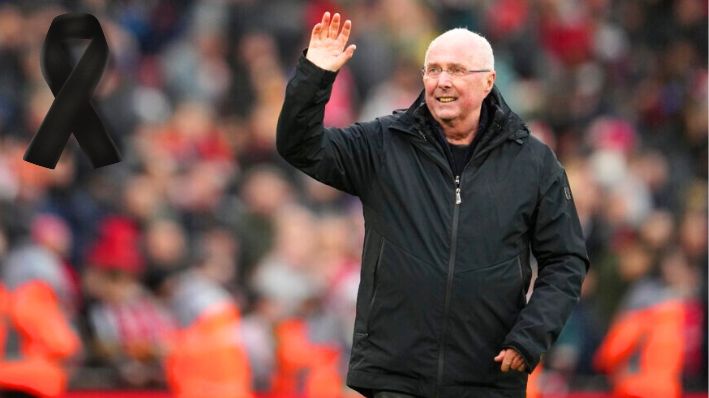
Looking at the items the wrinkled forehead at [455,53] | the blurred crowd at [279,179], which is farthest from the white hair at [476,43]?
the blurred crowd at [279,179]

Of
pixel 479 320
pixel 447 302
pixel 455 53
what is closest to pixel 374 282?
pixel 447 302

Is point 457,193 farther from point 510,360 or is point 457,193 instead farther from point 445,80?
point 510,360

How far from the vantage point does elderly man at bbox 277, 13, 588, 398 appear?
6.33 meters

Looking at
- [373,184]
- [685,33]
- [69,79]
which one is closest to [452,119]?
[373,184]

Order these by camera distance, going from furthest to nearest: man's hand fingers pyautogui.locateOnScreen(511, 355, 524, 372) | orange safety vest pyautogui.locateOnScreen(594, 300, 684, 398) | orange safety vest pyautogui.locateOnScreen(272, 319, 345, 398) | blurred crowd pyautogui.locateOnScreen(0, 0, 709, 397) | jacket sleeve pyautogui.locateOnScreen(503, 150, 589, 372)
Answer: orange safety vest pyautogui.locateOnScreen(272, 319, 345, 398) < orange safety vest pyautogui.locateOnScreen(594, 300, 684, 398) < blurred crowd pyautogui.locateOnScreen(0, 0, 709, 397) < jacket sleeve pyautogui.locateOnScreen(503, 150, 589, 372) < man's hand fingers pyautogui.locateOnScreen(511, 355, 524, 372)

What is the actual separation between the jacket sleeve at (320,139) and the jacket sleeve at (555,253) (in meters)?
0.68

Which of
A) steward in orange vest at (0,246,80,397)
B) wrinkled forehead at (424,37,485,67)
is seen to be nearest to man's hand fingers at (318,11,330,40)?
wrinkled forehead at (424,37,485,67)

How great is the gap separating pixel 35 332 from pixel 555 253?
3.87 metres

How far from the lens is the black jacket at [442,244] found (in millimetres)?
6340

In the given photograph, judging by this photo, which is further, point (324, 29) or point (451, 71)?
point (451, 71)

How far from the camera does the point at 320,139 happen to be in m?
6.36

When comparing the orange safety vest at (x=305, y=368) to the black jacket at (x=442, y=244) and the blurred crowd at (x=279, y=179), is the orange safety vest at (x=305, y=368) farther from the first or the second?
the black jacket at (x=442, y=244)

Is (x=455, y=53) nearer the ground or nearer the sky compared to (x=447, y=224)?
nearer the sky

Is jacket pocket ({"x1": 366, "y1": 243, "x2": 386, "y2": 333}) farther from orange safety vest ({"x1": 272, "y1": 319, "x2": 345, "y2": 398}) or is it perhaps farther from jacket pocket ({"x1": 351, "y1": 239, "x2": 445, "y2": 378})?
orange safety vest ({"x1": 272, "y1": 319, "x2": 345, "y2": 398})
